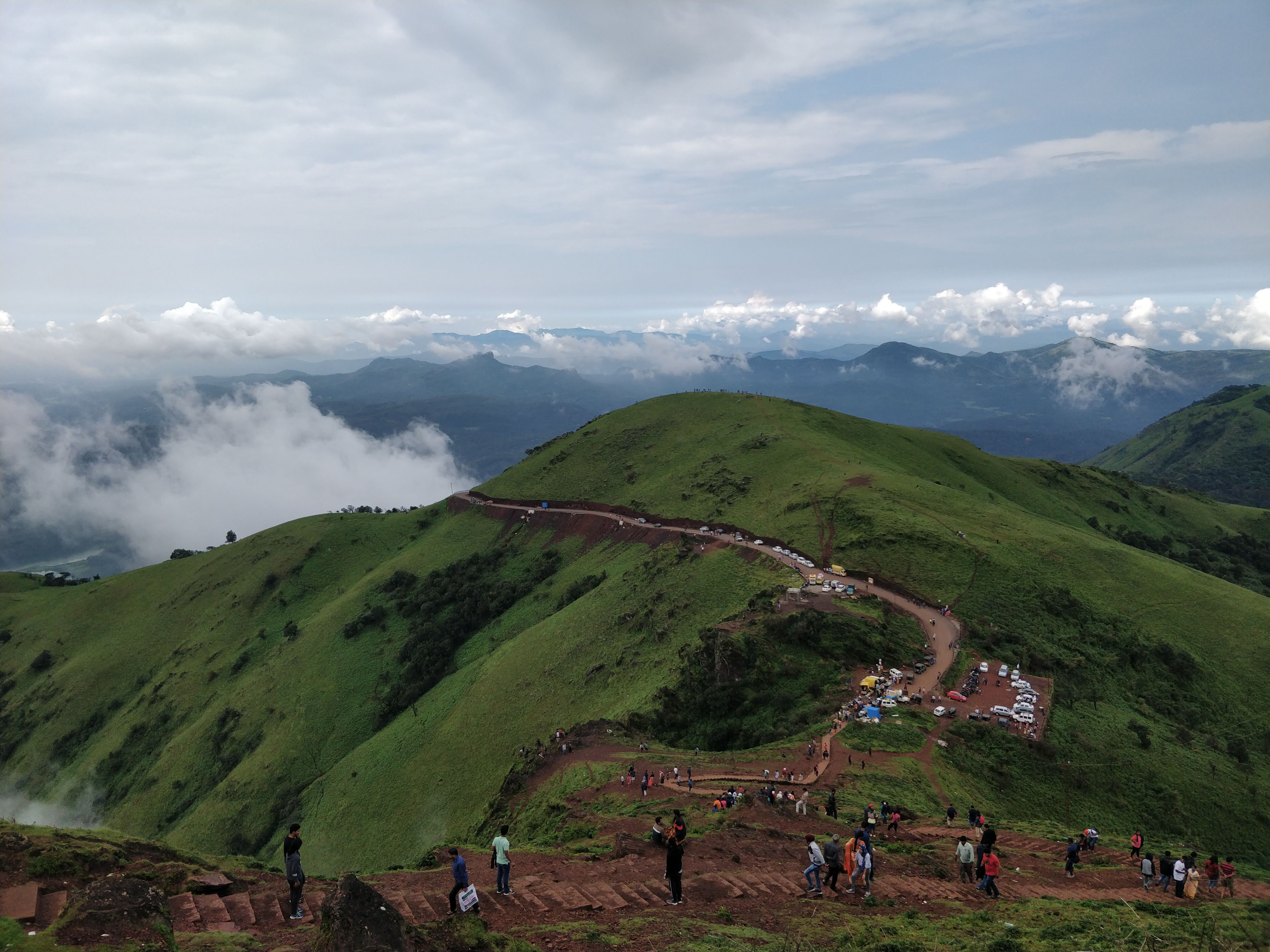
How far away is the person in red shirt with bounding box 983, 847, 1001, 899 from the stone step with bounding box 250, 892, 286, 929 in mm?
21676

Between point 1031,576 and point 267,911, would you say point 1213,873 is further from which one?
point 1031,576

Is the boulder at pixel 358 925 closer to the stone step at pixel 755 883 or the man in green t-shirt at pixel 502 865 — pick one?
the man in green t-shirt at pixel 502 865

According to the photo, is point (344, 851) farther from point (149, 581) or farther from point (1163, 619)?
point (149, 581)

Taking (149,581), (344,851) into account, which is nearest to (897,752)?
(344,851)

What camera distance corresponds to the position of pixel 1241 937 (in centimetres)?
1797

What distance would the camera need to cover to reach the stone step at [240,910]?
58.3ft

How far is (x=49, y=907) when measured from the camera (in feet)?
58.9

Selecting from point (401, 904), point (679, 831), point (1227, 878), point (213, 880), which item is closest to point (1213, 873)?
point (1227, 878)

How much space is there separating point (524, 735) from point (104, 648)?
373 ft

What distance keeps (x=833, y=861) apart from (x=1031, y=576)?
170 ft

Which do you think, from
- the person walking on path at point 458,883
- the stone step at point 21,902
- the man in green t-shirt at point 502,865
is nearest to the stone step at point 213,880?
the stone step at point 21,902

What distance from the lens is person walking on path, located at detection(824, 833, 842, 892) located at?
21.0 meters

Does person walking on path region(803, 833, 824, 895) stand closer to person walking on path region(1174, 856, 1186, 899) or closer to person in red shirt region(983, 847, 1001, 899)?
person in red shirt region(983, 847, 1001, 899)

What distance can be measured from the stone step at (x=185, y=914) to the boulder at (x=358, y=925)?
25.1 feet
